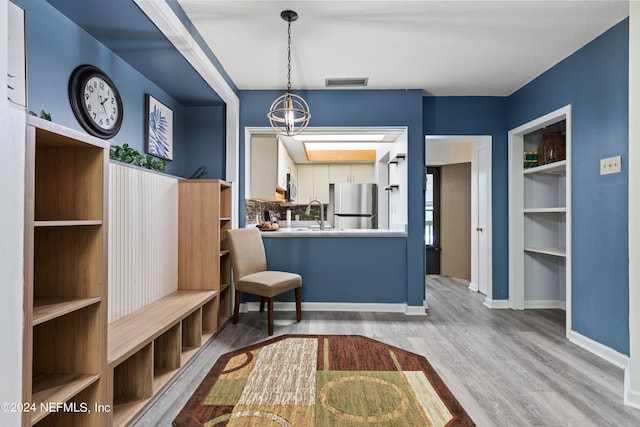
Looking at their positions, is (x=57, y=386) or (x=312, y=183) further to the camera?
(x=312, y=183)

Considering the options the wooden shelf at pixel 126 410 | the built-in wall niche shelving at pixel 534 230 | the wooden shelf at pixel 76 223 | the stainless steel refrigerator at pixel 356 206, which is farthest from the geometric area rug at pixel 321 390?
the stainless steel refrigerator at pixel 356 206

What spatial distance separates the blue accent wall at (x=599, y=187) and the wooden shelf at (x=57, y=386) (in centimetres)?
331

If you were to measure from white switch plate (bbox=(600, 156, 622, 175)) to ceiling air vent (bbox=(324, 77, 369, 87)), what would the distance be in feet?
7.08

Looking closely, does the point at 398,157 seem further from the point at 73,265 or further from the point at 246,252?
the point at 73,265

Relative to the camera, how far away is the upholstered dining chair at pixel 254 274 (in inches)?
120

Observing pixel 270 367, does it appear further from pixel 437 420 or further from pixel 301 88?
pixel 301 88

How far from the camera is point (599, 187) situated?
271 cm

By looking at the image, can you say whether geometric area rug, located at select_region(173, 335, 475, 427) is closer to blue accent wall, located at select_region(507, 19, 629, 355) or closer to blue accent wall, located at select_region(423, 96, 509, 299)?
blue accent wall, located at select_region(507, 19, 629, 355)

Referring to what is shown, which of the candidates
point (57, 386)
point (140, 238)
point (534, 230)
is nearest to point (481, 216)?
point (534, 230)

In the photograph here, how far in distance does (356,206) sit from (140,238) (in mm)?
3928

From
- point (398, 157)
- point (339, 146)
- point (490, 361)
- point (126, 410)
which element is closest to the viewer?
point (126, 410)

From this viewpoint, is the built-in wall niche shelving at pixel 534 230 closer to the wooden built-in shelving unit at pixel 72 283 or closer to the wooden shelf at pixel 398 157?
the wooden shelf at pixel 398 157

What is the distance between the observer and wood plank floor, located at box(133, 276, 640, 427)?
1.84 meters

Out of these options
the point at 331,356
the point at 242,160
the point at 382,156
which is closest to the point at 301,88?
the point at 242,160
